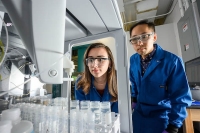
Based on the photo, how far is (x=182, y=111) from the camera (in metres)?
0.88

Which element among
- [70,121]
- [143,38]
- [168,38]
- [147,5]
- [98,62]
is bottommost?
[70,121]

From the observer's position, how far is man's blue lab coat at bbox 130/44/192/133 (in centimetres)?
88

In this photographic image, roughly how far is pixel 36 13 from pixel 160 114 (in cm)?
111

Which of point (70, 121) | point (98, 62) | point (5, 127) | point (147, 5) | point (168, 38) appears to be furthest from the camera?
point (168, 38)

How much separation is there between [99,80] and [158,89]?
0.54 meters

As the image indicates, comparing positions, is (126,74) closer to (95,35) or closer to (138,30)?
(95,35)

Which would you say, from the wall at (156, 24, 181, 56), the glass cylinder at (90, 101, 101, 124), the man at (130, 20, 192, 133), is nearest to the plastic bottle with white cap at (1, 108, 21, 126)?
the glass cylinder at (90, 101, 101, 124)

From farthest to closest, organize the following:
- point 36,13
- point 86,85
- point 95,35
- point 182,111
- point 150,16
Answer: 1. point 150,16
2. point 86,85
3. point 182,111
4. point 95,35
5. point 36,13

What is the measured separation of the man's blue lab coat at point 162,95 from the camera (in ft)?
2.90

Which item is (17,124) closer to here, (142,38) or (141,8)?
(142,38)

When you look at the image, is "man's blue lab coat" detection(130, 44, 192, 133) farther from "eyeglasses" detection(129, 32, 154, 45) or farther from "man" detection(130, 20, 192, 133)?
"eyeglasses" detection(129, 32, 154, 45)

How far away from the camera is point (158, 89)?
0.97m

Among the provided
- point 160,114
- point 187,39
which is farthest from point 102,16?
point 187,39

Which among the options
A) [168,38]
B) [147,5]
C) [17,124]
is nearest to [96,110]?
[17,124]
